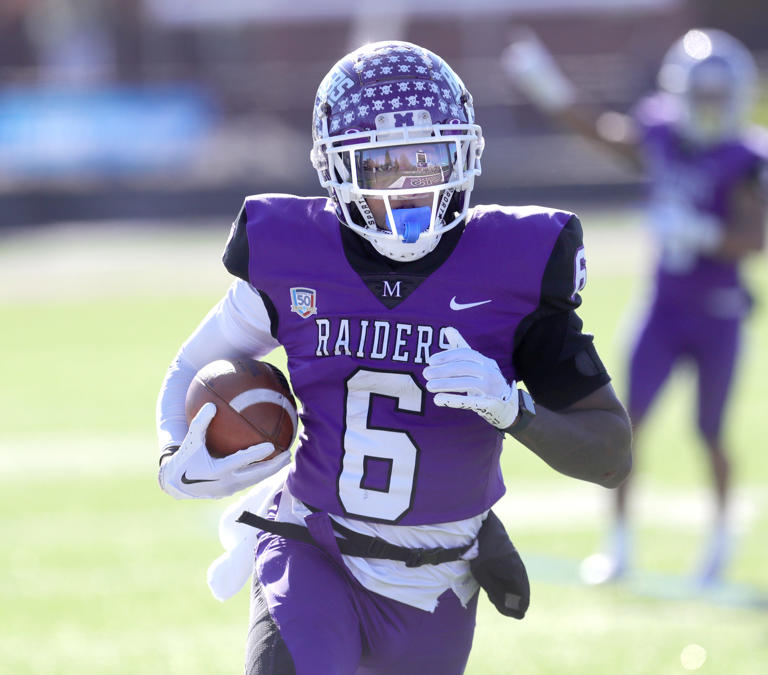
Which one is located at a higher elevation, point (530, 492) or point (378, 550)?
point (378, 550)

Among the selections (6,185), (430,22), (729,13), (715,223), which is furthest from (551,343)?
(729,13)

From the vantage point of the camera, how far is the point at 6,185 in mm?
20812

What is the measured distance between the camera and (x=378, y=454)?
2832mm

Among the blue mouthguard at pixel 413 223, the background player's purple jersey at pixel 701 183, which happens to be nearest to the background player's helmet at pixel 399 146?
the blue mouthguard at pixel 413 223

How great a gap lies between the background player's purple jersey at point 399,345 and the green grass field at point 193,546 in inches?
75.6

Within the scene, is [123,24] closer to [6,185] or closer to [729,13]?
[6,185]

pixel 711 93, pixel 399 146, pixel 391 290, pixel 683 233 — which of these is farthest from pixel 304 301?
pixel 711 93

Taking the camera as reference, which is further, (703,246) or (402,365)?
(703,246)

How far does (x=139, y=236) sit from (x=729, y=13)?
14953 mm

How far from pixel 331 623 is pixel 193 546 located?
3637 millimetres

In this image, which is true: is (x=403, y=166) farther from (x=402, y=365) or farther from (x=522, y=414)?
(x=522, y=414)

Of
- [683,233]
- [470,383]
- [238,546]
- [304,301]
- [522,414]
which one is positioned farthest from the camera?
[683,233]

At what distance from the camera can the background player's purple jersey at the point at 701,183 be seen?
5.84 m

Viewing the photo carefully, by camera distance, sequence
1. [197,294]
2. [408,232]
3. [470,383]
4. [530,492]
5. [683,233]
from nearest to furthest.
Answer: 1. [470,383]
2. [408,232]
3. [683,233]
4. [530,492]
5. [197,294]
